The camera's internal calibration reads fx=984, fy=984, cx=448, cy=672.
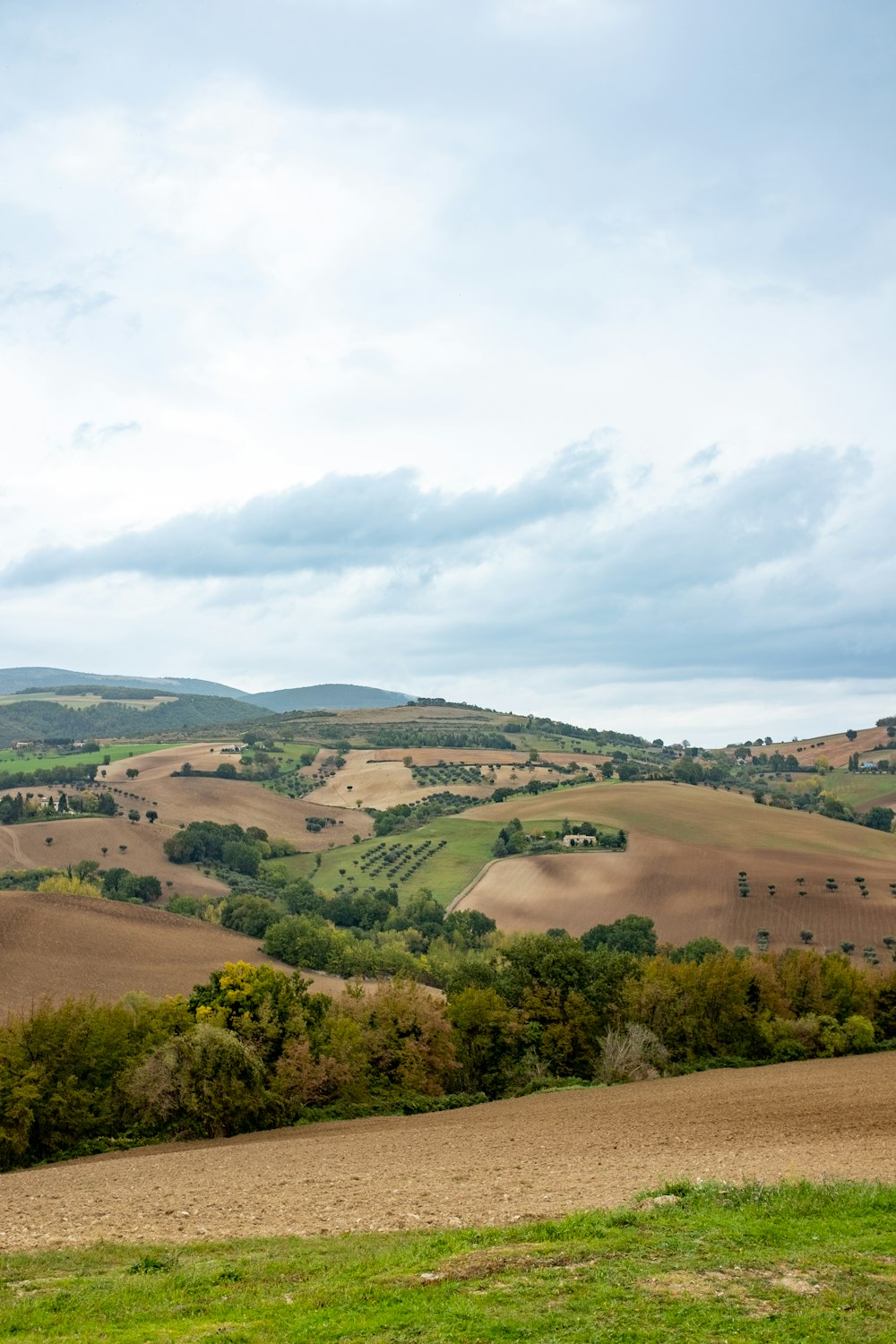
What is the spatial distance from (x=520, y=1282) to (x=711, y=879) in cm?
11999

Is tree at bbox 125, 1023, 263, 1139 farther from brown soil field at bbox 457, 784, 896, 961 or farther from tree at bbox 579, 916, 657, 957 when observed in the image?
brown soil field at bbox 457, 784, 896, 961

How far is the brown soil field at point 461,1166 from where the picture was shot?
2539 centimetres

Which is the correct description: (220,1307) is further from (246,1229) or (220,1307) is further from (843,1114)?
(843,1114)

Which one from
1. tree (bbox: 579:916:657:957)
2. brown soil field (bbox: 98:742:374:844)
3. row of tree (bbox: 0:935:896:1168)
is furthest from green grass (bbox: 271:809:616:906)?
row of tree (bbox: 0:935:896:1168)

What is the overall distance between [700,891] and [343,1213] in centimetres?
10862

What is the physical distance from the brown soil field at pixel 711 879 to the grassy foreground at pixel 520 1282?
308ft

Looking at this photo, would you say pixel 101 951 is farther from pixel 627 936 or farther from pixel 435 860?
pixel 435 860

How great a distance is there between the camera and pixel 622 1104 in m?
48.8

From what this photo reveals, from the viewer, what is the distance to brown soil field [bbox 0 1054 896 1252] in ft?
83.3

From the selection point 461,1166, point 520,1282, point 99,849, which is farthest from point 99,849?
point 520,1282

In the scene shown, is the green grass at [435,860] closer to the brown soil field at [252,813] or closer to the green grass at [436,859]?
the green grass at [436,859]

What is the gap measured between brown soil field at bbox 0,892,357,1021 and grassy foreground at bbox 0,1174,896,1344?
209ft

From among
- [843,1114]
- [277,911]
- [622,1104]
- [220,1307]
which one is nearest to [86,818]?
[277,911]

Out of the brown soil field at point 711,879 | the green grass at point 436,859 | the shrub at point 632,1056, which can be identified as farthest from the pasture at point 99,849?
the shrub at point 632,1056
